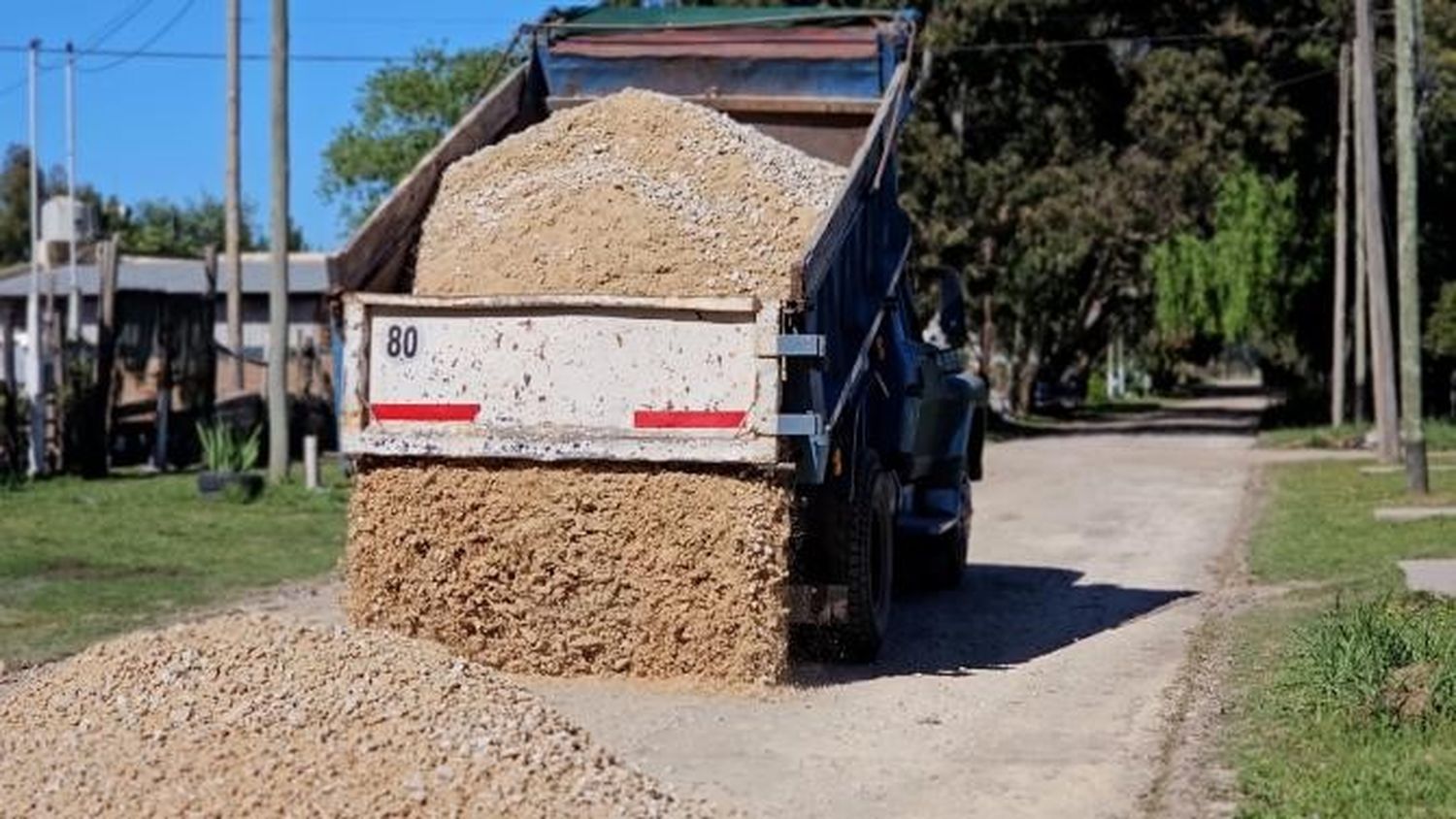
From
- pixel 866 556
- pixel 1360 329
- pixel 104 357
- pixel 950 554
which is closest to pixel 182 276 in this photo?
pixel 104 357

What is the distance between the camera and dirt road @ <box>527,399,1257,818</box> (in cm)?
855

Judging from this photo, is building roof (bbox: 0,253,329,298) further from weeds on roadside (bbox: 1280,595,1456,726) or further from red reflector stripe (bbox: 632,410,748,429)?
weeds on roadside (bbox: 1280,595,1456,726)

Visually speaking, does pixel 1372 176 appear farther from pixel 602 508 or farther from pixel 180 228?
pixel 180 228

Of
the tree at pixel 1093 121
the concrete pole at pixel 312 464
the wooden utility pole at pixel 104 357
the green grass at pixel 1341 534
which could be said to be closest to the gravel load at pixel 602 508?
the green grass at pixel 1341 534

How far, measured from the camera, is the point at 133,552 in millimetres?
17766

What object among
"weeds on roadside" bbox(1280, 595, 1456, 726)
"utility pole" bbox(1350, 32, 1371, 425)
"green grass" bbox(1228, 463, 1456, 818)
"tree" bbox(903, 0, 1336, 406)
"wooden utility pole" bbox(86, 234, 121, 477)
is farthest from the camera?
"tree" bbox(903, 0, 1336, 406)

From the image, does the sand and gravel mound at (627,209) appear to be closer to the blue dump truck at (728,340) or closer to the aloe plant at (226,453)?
the blue dump truck at (728,340)

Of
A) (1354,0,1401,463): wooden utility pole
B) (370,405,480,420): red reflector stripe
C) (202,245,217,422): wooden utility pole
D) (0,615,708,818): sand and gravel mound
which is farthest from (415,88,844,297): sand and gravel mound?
(202,245,217,422): wooden utility pole

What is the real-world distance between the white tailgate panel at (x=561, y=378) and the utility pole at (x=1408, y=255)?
49.9 feet

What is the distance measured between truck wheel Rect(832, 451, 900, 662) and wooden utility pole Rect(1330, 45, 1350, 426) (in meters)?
30.8

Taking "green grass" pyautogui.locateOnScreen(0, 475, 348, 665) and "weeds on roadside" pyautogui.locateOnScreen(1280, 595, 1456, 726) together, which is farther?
"green grass" pyautogui.locateOnScreen(0, 475, 348, 665)

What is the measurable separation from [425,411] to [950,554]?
17.9 ft

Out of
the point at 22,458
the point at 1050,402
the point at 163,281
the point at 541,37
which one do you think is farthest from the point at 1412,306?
the point at 1050,402

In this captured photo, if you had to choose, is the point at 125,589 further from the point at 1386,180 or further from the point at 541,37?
the point at 1386,180
